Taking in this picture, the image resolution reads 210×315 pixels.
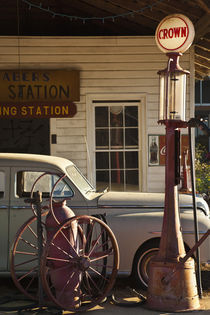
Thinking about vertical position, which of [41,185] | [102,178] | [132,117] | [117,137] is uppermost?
[132,117]

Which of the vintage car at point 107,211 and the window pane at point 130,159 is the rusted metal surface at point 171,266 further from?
the window pane at point 130,159

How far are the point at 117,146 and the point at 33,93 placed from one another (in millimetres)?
2010

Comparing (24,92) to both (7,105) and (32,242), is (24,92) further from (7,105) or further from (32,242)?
(32,242)

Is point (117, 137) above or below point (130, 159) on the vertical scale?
above

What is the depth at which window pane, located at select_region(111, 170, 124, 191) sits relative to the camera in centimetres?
1187

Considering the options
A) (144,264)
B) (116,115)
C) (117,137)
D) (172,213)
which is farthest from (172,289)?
(116,115)

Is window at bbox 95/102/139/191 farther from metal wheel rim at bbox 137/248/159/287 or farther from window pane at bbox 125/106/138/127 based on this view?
metal wheel rim at bbox 137/248/159/287

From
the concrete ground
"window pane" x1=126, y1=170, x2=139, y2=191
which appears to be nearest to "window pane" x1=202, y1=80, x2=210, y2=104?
"window pane" x1=126, y1=170, x2=139, y2=191

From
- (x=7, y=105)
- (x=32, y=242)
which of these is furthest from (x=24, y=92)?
(x=32, y=242)

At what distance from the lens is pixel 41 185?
7086 mm

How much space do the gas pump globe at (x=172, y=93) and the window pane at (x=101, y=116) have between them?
217 inches

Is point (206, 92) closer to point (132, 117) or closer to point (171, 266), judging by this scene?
point (132, 117)

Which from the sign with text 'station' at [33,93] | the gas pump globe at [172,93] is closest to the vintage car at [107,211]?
the gas pump globe at [172,93]

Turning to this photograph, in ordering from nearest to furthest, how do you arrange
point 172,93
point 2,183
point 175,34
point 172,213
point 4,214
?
point 172,213 < point 172,93 < point 175,34 < point 4,214 < point 2,183
